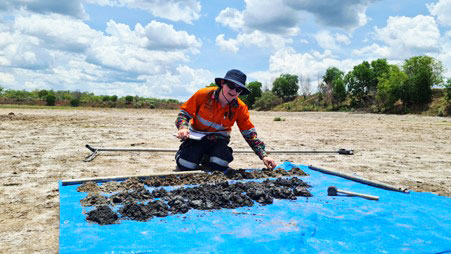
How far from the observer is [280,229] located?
3416mm

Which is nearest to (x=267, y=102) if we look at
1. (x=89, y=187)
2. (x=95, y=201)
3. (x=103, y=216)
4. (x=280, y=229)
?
(x=89, y=187)

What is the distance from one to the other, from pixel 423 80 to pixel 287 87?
41.1 meters

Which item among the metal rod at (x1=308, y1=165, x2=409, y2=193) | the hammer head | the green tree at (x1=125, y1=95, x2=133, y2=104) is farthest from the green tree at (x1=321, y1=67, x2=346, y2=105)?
the hammer head

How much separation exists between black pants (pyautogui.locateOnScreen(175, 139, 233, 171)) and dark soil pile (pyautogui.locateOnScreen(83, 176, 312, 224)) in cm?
111

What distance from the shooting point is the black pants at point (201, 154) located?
239 inches

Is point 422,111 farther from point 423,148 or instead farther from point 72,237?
point 72,237

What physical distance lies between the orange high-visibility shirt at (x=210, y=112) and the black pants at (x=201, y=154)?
0.25m

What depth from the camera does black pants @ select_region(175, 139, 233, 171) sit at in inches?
239

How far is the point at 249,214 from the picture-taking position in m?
3.86

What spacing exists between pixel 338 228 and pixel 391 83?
44961mm

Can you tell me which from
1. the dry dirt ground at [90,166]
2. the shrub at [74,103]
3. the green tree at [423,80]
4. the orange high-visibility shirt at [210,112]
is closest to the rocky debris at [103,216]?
the dry dirt ground at [90,166]

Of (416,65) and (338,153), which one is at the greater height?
(416,65)

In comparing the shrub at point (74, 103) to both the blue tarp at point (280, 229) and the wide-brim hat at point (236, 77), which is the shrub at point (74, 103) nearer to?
the wide-brim hat at point (236, 77)

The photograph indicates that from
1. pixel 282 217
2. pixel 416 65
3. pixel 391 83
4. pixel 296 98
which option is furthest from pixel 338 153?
pixel 296 98
